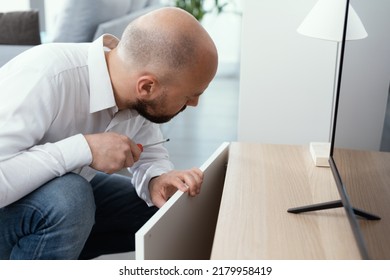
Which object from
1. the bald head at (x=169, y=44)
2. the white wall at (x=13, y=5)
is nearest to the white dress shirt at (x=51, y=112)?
the bald head at (x=169, y=44)

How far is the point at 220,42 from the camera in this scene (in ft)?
15.6

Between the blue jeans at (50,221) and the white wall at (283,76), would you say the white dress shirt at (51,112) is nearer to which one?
the blue jeans at (50,221)

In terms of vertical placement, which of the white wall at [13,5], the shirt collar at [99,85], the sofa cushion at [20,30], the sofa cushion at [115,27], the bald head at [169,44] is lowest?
the white wall at [13,5]

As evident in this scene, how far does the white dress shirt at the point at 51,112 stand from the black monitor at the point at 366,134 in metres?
0.47

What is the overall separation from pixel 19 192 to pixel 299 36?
124 cm

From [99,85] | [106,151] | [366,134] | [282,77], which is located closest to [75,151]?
Result: [106,151]

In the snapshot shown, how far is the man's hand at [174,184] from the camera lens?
1.14 m

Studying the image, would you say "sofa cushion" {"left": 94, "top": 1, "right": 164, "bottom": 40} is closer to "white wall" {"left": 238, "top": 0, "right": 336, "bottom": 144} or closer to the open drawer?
"white wall" {"left": 238, "top": 0, "right": 336, "bottom": 144}

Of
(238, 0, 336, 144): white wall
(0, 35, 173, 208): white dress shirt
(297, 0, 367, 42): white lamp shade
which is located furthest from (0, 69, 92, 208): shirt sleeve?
(238, 0, 336, 144): white wall

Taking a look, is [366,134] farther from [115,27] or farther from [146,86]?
[115,27]

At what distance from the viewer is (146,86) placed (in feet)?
3.82

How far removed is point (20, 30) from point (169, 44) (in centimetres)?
182
